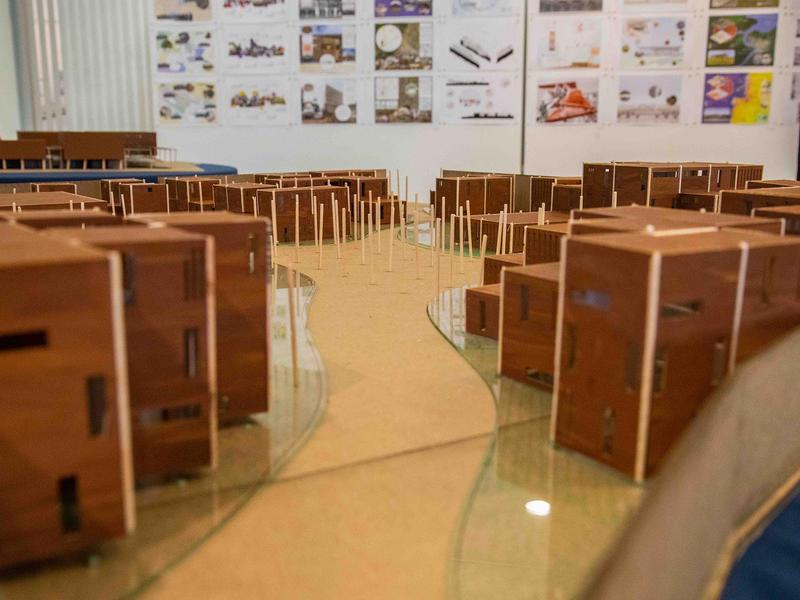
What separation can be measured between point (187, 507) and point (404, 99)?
7564 millimetres

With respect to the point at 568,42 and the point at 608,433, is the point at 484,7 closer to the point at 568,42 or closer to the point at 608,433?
the point at 568,42

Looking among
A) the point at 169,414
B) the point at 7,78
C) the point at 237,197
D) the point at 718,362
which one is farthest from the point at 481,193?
the point at 7,78

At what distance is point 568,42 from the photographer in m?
8.14

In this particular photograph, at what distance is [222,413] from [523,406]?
3.19 feet

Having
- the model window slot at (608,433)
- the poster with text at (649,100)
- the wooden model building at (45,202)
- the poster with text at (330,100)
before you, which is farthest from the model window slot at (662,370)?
the poster with text at (330,100)

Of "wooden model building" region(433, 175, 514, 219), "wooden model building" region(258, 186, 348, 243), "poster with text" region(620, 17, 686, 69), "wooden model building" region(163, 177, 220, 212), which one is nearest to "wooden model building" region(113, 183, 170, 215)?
"wooden model building" region(163, 177, 220, 212)

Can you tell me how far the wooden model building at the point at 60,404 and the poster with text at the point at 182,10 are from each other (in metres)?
8.07

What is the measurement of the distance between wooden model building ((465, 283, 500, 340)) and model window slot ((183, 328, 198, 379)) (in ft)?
5.37

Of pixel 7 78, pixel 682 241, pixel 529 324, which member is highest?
pixel 7 78

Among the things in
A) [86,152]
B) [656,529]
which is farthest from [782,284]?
[86,152]

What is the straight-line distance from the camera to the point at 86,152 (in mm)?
7812

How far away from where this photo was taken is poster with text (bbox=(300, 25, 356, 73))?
8734mm

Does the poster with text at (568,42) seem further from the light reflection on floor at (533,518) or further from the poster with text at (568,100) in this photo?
the light reflection on floor at (533,518)

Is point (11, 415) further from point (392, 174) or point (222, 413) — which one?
point (392, 174)
